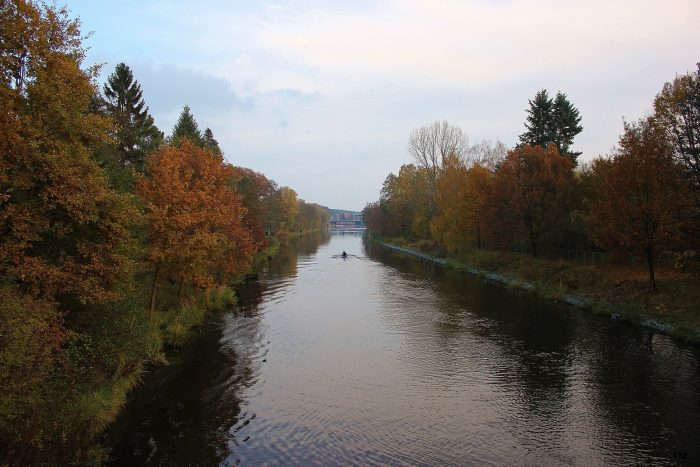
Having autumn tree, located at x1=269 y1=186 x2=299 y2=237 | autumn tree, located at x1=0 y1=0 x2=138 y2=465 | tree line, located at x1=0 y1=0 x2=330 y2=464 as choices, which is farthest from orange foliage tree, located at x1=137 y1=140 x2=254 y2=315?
autumn tree, located at x1=269 y1=186 x2=299 y2=237

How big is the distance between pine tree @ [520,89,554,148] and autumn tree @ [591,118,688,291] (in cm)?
2341

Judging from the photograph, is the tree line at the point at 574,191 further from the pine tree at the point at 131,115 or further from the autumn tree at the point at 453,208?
the pine tree at the point at 131,115

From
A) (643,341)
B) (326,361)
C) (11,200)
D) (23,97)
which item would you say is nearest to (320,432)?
(326,361)

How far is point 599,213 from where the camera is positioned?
1207 inches

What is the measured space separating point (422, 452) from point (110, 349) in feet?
35.3

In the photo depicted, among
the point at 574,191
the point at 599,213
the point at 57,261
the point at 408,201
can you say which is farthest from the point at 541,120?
the point at 57,261

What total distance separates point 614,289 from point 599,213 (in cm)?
516

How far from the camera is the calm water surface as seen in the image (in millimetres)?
13133

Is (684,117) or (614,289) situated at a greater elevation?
(684,117)

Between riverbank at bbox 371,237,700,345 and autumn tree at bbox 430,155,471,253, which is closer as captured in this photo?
riverbank at bbox 371,237,700,345

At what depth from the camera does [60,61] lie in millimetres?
14312

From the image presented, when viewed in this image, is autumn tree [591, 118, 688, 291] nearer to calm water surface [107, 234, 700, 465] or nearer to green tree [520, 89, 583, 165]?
calm water surface [107, 234, 700, 465]

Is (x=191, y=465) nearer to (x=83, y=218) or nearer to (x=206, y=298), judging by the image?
(x=83, y=218)

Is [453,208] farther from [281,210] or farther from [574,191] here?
[281,210]
